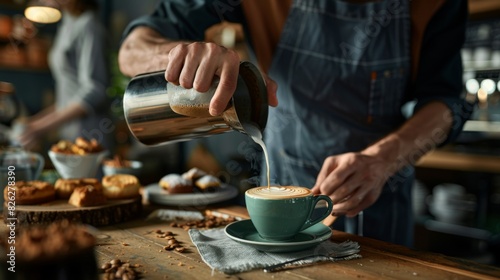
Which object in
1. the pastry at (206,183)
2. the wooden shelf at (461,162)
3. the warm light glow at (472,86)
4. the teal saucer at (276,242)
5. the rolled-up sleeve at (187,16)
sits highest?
the rolled-up sleeve at (187,16)

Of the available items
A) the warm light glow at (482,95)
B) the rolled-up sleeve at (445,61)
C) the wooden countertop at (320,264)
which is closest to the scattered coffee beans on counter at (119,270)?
the wooden countertop at (320,264)

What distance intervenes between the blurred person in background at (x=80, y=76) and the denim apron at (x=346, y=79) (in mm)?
1492

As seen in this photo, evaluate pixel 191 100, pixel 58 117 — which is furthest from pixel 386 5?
pixel 58 117

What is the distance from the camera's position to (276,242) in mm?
858

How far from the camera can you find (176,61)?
87cm

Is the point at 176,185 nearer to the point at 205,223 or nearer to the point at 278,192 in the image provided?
the point at 205,223

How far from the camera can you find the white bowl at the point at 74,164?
1.38 meters

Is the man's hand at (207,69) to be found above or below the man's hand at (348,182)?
above

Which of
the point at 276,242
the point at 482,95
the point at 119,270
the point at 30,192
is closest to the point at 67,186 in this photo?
the point at 30,192

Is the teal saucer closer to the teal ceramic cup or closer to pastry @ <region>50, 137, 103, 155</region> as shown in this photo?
the teal ceramic cup

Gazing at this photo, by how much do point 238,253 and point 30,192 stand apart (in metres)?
0.54

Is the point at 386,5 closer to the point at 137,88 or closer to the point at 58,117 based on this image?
the point at 137,88

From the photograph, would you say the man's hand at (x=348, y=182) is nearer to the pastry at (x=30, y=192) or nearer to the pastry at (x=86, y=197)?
the pastry at (x=86, y=197)

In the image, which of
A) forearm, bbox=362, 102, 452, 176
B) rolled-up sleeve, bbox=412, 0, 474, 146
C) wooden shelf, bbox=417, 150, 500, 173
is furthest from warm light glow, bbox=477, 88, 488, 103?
forearm, bbox=362, 102, 452, 176
